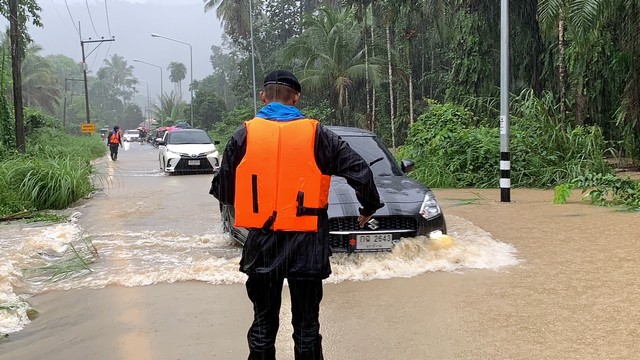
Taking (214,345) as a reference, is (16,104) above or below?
above

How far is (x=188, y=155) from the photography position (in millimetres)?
20109

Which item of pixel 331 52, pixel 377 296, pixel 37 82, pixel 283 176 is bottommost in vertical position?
pixel 377 296

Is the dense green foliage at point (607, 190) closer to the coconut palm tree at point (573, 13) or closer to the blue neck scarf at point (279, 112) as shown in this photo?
the coconut palm tree at point (573, 13)

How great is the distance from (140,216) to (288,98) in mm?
8673

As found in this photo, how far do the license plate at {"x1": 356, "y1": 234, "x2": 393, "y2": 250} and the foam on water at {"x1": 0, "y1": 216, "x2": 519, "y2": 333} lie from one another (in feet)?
0.31

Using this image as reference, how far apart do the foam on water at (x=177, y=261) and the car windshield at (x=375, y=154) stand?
124 cm

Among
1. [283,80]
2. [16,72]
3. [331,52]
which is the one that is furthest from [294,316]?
[331,52]

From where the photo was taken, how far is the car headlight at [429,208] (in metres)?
6.99

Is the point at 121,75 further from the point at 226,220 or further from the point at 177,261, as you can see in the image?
the point at 177,261

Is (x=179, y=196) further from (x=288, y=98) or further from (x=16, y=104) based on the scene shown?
(x=288, y=98)

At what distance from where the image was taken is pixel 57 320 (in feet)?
18.0

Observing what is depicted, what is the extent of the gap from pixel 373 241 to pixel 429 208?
2.82ft

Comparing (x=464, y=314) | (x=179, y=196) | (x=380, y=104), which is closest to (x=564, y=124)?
(x=179, y=196)

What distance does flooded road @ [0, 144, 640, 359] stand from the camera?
15.1 feet
